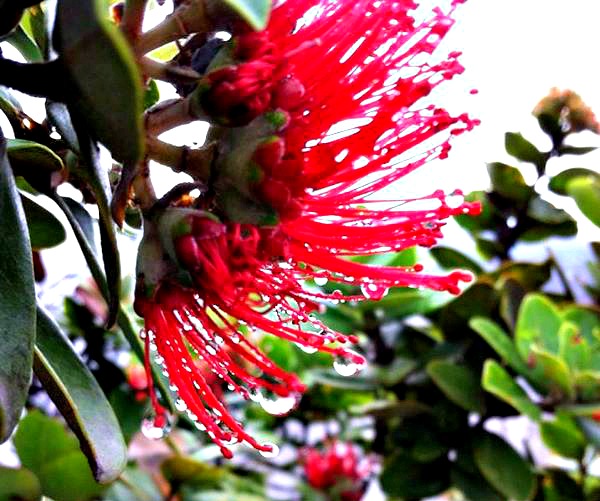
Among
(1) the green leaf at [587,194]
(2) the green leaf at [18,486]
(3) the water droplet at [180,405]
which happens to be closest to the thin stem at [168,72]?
(3) the water droplet at [180,405]

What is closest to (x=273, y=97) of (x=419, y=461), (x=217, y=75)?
(x=217, y=75)

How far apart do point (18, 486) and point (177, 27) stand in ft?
1.43

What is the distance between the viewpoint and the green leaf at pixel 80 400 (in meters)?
0.51

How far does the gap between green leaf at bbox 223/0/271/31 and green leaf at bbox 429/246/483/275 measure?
0.99 metres

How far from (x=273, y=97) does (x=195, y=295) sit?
167mm

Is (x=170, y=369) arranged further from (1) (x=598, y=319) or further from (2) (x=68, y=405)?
(1) (x=598, y=319)

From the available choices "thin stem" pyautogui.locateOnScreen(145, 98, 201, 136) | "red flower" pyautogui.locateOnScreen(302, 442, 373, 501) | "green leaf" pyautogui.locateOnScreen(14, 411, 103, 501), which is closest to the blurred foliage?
"green leaf" pyautogui.locateOnScreen(14, 411, 103, 501)

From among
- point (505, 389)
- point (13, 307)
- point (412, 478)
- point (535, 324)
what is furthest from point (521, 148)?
→ point (13, 307)

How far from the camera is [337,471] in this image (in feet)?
5.67

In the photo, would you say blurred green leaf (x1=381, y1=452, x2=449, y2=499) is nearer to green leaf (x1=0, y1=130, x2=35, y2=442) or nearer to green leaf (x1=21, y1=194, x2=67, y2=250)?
green leaf (x1=21, y1=194, x2=67, y2=250)

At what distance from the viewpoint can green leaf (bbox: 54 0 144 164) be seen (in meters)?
0.34

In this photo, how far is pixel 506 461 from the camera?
3.67 feet

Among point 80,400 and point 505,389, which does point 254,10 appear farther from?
point 505,389

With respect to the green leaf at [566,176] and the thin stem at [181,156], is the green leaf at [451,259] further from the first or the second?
the thin stem at [181,156]
